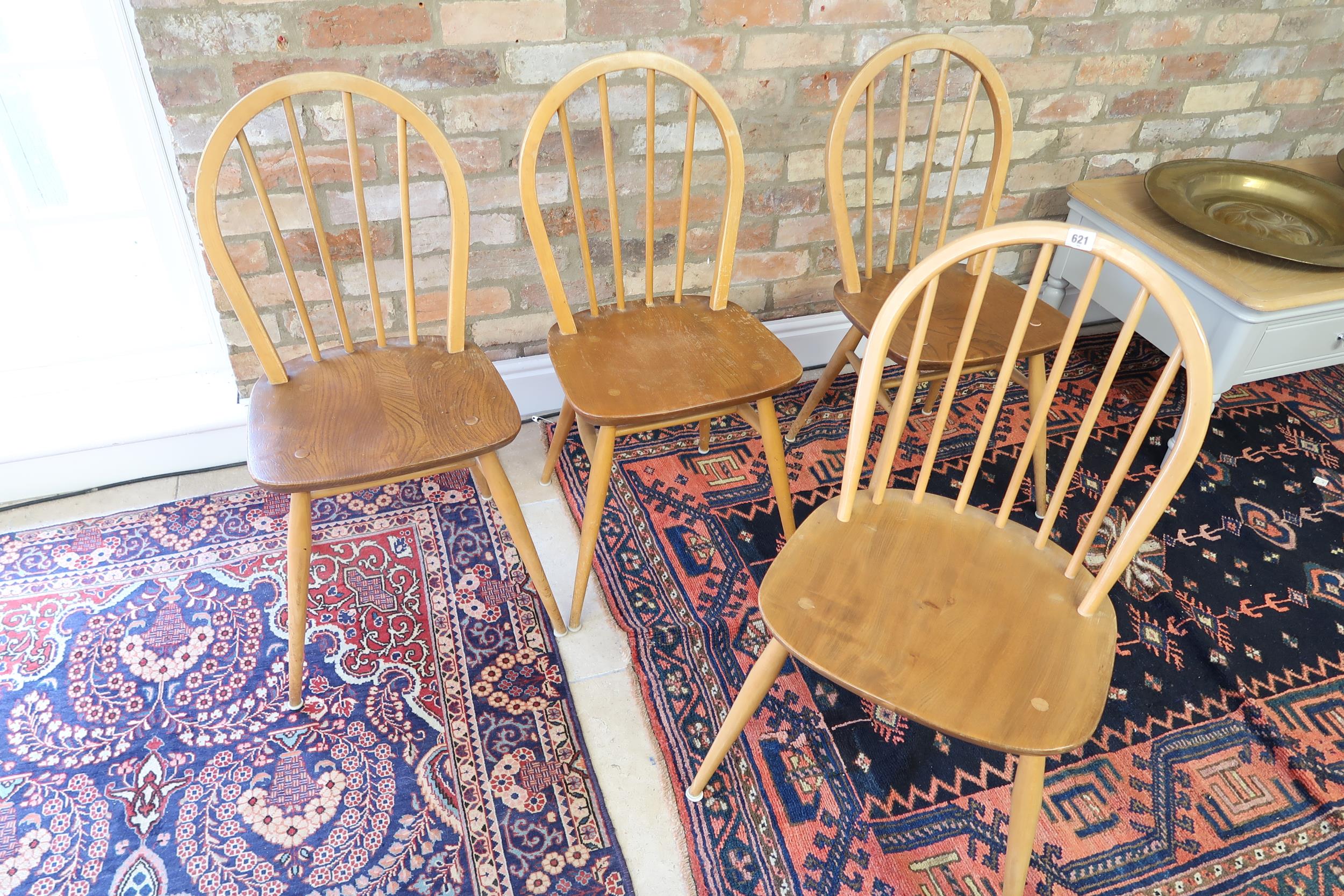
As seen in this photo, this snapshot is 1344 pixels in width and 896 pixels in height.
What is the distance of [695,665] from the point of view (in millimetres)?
1432

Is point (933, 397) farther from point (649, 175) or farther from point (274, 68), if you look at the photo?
point (274, 68)

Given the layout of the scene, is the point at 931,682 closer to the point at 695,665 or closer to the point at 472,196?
the point at 695,665

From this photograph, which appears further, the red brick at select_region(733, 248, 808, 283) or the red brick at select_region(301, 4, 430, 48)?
the red brick at select_region(733, 248, 808, 283)

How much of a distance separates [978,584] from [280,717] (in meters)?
1.12

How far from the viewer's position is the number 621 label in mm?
955

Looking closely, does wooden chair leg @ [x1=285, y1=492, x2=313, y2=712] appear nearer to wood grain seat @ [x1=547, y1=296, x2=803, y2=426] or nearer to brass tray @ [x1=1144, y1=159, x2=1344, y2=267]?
wood grain seat @ [x1=547, y1=296, x2=803, y2=426]

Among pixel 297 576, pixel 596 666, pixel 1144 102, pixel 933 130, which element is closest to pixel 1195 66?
pixel 1144 102

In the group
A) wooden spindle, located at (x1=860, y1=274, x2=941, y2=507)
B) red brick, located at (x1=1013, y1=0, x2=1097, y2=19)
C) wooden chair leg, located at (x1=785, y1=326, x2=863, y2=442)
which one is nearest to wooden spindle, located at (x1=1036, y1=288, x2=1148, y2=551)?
wooden spindle, located at (x1=860, y1=274, x2=941, y2=507)

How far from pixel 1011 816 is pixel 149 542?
1.62 meters

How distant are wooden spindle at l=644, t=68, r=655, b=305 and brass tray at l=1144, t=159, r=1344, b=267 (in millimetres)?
1145

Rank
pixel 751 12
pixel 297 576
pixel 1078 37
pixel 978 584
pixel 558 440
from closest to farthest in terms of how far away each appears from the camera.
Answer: pixel 978 584
pixel 297 576
pixel 751 12
pixel 558 440
pixel 1078 37

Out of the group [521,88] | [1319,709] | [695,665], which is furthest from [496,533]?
[1319,709]

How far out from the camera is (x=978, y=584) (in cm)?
109

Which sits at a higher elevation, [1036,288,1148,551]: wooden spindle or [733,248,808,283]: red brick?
[1036,288,1148,551]: wooden spindle
